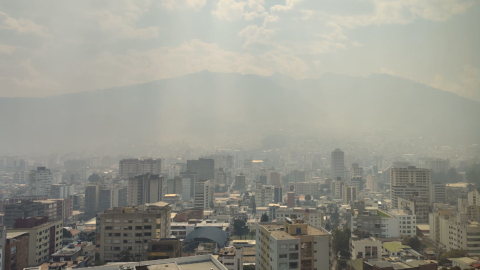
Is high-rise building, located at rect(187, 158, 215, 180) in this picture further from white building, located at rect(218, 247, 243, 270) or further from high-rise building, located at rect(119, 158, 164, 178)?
white building, located at rect(218, 247, 243, 270)

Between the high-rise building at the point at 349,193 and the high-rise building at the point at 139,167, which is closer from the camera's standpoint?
the high-rise building at the point at 349,193

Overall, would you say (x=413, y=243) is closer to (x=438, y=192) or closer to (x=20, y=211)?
(x=438, y=192)

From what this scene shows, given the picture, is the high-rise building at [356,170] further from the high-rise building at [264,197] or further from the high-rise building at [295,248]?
the high-rise building at [295,248]

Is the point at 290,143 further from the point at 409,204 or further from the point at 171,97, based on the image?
the point at 409,204

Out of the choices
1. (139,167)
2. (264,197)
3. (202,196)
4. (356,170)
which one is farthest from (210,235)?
(356,170)

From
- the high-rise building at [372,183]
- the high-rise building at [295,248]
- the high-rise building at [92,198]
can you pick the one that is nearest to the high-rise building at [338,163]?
the high-rise building at [372,183]

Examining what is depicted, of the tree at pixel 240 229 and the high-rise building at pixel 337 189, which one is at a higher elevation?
the high-rise building at pixel 337 189

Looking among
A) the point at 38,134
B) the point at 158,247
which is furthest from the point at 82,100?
the point at 158,247
